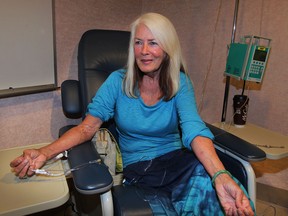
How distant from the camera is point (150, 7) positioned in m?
2.06

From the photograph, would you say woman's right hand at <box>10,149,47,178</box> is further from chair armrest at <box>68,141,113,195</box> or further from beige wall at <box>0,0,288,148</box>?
beige wall at <box>0,0,288,148</box>

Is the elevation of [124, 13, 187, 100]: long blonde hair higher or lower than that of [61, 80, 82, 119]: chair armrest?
higher

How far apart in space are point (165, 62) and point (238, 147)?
0.49 meters

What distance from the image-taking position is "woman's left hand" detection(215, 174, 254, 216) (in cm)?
89

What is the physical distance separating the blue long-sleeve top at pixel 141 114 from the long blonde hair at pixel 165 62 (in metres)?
0.04

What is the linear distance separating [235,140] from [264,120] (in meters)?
0.65

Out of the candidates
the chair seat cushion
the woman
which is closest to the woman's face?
the woman

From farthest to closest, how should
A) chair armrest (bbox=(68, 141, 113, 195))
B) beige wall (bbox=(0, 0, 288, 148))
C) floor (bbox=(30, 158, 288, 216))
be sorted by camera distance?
floor (bbox=(30, 158, 288, 216))
beige wall (bbox=(0, 0, 288, 148))
chair armrest (bbox=(68, 141, 113, 195))

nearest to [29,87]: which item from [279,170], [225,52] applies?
[225,52]

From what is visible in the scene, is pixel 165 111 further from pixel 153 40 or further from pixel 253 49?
pixel 253 49

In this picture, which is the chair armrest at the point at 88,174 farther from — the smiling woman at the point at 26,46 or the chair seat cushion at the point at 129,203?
the smiling woman at the point at 26,46

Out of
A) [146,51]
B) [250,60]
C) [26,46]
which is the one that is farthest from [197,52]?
[26,46]

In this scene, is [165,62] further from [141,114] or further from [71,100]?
[71,100]

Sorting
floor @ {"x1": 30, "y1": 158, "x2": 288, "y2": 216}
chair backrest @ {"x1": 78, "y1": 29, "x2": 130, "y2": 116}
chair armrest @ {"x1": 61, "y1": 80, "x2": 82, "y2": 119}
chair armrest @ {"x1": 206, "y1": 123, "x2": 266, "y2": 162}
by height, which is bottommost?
floor @ {"x1": 30, "y1": 158, "x2": 288, "y2": 216}
